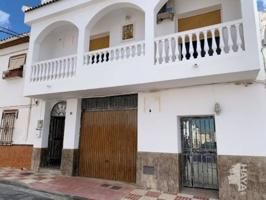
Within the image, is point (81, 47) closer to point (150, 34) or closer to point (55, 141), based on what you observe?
point (150, 34)

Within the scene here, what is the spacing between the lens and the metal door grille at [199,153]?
6.59 m

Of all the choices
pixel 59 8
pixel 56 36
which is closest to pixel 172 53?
pixel 59 8

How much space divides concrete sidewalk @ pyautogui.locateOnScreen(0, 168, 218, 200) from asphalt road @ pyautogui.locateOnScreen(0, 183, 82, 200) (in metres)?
0.16

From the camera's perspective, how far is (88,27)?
775cm

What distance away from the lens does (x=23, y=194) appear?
653cm

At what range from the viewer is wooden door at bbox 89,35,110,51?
8.95 metres

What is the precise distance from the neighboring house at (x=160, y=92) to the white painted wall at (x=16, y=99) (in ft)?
2.68

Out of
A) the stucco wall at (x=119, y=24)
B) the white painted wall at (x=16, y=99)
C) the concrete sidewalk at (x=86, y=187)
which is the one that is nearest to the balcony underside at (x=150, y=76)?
the stucco wall at (x=119, y=24)

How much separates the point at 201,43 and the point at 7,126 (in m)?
10.2

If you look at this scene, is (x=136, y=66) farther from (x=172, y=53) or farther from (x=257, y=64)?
(x=257, y=64)

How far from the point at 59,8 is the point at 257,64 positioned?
7.26m

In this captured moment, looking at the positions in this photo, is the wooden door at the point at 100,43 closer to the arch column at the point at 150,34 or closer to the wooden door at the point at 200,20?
the arch column at the point at 150,34

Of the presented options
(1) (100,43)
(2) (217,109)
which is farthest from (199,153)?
(1) (100,43)

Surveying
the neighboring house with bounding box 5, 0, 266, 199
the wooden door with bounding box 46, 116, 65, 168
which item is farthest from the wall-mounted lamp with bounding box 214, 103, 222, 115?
the wooden door with bounding box 46, 116, 65, 168
